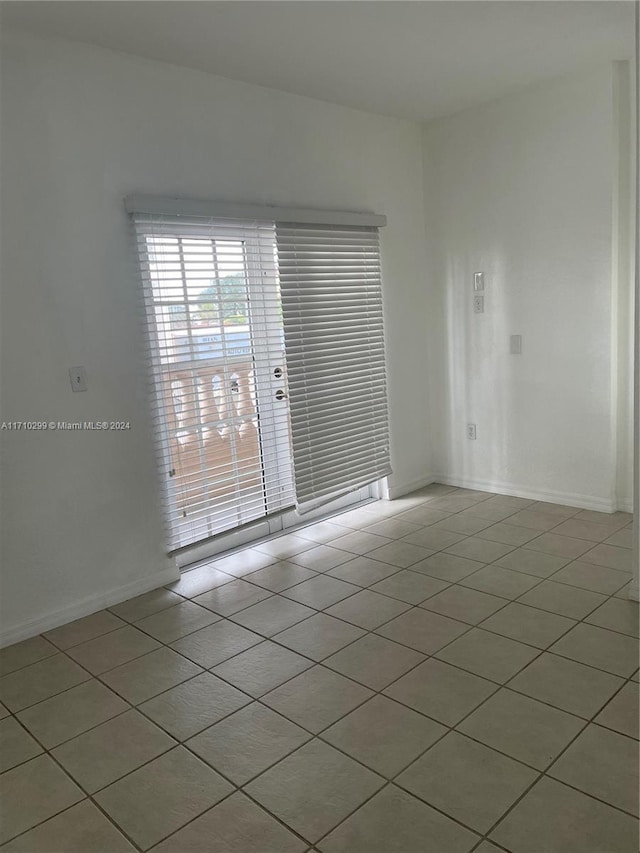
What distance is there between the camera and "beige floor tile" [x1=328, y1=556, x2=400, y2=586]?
11.1 ft

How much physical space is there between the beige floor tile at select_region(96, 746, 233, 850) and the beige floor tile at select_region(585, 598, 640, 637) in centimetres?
167

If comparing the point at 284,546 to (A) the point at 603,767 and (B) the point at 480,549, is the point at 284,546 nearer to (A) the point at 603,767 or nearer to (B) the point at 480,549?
(B) the point at 480,549

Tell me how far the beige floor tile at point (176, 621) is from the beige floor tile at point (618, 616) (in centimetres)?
168

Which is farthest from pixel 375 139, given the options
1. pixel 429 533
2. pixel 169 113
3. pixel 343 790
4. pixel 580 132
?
pixel 343 790

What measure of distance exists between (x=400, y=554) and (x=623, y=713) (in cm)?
162

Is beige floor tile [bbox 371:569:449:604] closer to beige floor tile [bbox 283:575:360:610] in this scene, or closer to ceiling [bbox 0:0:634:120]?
beige floor tile [bbox 283:575:360:610]

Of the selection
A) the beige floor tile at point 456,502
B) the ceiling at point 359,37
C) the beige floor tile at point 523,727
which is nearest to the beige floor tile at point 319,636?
the beige floor tile at point 523,727

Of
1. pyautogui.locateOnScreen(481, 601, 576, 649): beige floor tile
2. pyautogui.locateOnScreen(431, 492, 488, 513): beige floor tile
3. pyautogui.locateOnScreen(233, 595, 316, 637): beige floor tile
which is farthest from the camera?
pyautogui.locateOnScreen(431, 492, 488, 513): beige floor tile

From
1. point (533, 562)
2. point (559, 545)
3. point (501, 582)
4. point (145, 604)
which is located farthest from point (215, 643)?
point (559, 545)

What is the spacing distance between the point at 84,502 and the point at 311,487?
1429mm

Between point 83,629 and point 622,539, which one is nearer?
point 83,629

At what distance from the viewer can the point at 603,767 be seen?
1958 millimetres

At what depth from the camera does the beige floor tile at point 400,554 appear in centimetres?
359

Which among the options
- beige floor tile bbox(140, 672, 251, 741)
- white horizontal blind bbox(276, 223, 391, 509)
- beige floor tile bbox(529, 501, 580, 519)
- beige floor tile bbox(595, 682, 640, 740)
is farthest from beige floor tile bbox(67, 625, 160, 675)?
beige floor tile bbox(529, 501, 580, 519)
